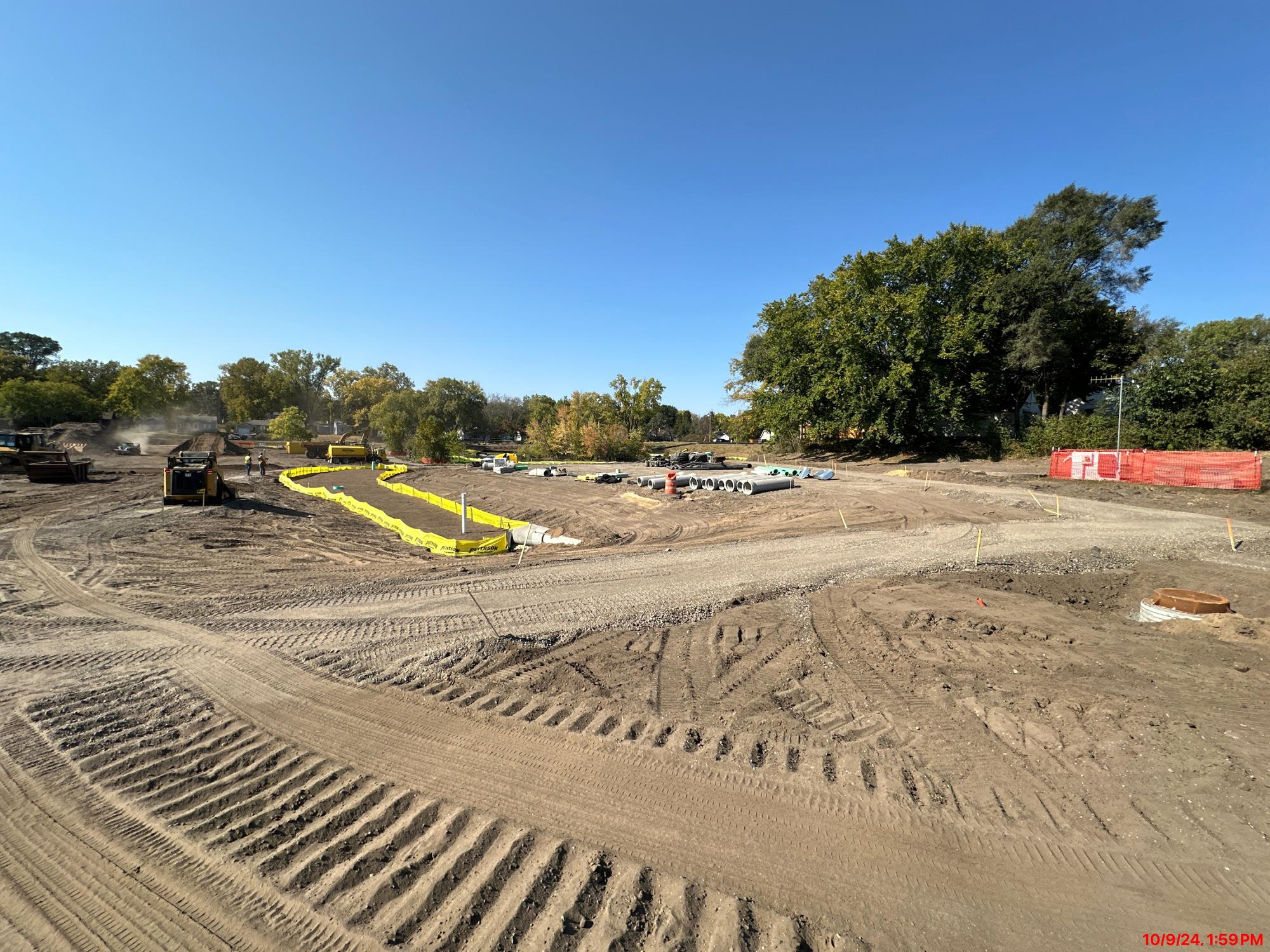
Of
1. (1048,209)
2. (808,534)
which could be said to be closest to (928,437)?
(1048,209)

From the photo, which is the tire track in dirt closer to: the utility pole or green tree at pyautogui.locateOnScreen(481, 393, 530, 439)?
the utility pole

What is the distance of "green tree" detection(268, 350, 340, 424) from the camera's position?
323 ft

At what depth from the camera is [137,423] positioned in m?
76.7

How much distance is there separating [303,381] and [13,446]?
77.0 meters

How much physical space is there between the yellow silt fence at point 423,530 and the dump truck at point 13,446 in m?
14.0

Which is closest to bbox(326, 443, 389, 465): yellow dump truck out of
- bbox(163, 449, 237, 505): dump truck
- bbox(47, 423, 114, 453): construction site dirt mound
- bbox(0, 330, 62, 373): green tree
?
bbox(47, 423, 114, 453): construction site dirt mound

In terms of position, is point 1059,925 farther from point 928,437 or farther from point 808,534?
point 928,437

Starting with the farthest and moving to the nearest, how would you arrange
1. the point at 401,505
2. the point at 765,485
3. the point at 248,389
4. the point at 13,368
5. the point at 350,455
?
1. the point at 248,389
2. the point at 13,368
3. the point at 350,455
4. the point at 401,505
5. the point at 765,485

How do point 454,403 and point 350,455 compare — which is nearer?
point 350,455

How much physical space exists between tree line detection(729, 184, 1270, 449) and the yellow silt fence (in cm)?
2932

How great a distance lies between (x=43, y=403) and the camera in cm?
6238

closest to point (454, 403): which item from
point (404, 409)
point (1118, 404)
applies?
point (404, 409)

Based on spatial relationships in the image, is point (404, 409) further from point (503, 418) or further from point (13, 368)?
point (13, 368)

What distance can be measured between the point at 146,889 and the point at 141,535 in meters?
16.7
